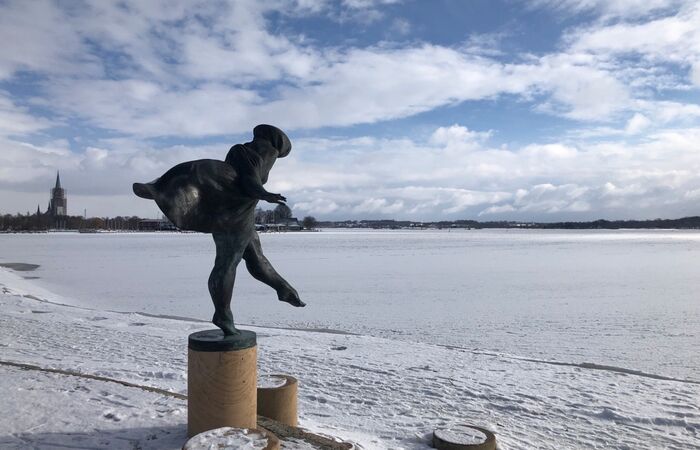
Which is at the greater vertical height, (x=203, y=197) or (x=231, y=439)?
(x=203, y=197)

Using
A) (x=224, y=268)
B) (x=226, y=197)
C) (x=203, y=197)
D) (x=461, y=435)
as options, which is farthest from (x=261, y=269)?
(x=461, y=435)

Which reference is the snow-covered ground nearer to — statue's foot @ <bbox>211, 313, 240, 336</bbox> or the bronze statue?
statue's foot @ <bbox>211, 313, 240, 336</bbox>

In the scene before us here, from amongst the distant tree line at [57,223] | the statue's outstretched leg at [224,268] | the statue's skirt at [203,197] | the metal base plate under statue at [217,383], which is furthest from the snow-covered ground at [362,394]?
the distant tree line at [57,223]

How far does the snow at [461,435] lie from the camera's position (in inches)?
213

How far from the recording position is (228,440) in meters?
4.35

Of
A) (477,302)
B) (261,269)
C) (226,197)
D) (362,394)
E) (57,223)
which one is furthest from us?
(57,223)

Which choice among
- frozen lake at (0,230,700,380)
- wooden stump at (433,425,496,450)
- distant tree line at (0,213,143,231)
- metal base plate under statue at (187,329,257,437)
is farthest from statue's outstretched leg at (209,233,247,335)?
distant tree line at (0,213,143,231)

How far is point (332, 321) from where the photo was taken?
1286cm

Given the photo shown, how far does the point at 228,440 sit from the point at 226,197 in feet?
6.47

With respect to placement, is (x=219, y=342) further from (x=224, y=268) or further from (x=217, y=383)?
(x=224, y=268)

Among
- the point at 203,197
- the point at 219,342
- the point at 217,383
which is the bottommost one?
the point at 217,383

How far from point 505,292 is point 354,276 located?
6.67 metres

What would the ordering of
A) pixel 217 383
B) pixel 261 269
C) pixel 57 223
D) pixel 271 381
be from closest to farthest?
pixel 217 383, pixel 261 269, pixel 271 381, pixel 57 223

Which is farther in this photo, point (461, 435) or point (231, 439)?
point (461, 435)
